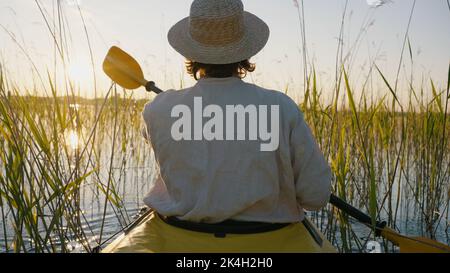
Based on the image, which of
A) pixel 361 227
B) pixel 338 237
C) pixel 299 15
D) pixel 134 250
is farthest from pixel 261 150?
Result: pixel 361 227

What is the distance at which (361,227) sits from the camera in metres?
3.32

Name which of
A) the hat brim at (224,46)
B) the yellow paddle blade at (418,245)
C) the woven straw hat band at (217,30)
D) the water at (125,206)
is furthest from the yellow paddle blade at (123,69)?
the yellow paddle blade at (418,245)

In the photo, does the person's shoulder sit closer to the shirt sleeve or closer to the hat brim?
the hat brim

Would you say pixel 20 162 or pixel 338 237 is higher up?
pixel 20 162

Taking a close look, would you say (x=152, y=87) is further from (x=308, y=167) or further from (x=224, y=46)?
(x=308, y=167)

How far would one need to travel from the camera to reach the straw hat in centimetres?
151

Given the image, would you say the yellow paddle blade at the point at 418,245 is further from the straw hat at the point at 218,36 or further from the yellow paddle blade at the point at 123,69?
the yellow paddle blade at the point at 123,69

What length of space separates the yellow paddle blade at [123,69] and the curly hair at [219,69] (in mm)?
575

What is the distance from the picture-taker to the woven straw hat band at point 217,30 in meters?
1.52

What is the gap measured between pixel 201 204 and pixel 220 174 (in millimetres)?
113

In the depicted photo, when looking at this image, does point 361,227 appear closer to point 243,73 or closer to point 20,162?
point 243,73

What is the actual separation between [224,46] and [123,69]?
0.81 metres

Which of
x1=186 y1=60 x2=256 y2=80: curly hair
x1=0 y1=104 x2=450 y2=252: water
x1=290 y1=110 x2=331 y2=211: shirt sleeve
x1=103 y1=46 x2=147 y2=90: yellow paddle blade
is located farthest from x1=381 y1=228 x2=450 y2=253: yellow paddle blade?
x1=103 y1=46 x2=147 y2=90: yellow paddle blade

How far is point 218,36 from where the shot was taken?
1532 mm
